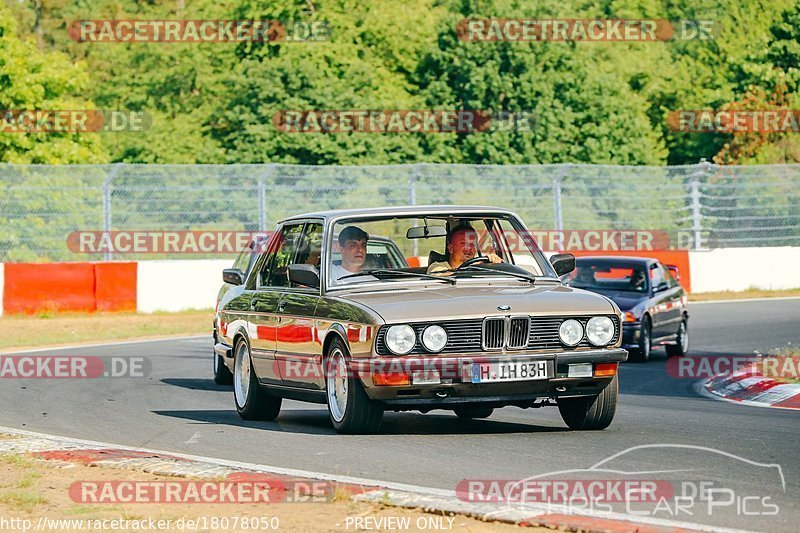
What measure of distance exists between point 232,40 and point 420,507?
2008 inches

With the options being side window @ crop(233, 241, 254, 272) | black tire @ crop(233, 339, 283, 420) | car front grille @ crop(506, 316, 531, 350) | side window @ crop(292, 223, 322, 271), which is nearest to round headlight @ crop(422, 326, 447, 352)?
car front grille @ crop(506, 316, 531, 350)

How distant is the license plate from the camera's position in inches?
379

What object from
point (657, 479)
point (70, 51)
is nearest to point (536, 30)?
point (70, 51)

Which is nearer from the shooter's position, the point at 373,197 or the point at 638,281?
the point at 638,281

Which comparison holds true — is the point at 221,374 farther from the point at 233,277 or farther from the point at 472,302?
the point at 472,302

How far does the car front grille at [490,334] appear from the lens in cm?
969

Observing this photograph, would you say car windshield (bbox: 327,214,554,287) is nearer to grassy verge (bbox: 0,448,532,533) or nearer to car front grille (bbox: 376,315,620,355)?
car front grille (bbox: 376,315,620,355)

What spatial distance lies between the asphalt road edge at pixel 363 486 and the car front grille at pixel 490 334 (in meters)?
1.50

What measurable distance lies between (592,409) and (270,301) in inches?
112

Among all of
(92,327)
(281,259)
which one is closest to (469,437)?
(281,259)

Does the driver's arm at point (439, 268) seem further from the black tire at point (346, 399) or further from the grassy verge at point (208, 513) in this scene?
the grassy verge at point (208, 513)

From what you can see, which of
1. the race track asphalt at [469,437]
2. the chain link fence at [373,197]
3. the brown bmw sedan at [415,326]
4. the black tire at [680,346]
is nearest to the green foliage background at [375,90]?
the chain link fence at [373,197]

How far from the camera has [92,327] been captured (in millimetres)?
25375

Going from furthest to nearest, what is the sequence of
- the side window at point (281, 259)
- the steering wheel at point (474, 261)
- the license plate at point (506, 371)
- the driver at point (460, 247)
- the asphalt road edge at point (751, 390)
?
1. the asphalt road edge at point (751, 390)
2. the side window at point (281, 259)
3. the driver at point (460, 247)
4. the steering wheel at point (474, 261)
5. the license plate at point (506, 371)
